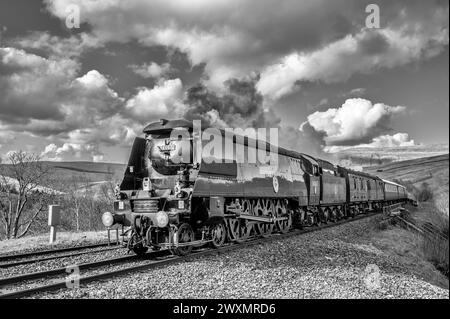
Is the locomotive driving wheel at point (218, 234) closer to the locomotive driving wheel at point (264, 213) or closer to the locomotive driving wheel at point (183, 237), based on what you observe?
the locomotive driving wheel at point (183, 237)

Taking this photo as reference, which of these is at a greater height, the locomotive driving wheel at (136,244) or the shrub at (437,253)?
the locomotive driving wheel at (136,244)

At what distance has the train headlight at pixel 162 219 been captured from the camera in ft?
31.8

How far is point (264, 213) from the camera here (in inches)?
575

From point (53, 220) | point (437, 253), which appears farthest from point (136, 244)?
point (437, 253)

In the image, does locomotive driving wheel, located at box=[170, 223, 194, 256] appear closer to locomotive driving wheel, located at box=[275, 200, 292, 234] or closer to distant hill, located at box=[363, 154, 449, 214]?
locomotive driving wheel, located at box=[275, 200, 292, 234]

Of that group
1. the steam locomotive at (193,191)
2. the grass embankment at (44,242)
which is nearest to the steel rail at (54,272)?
the steam locomotive at (193,191)

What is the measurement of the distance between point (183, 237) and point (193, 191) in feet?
4.50

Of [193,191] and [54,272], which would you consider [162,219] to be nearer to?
[193,191]

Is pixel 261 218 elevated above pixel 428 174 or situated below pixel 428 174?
below
